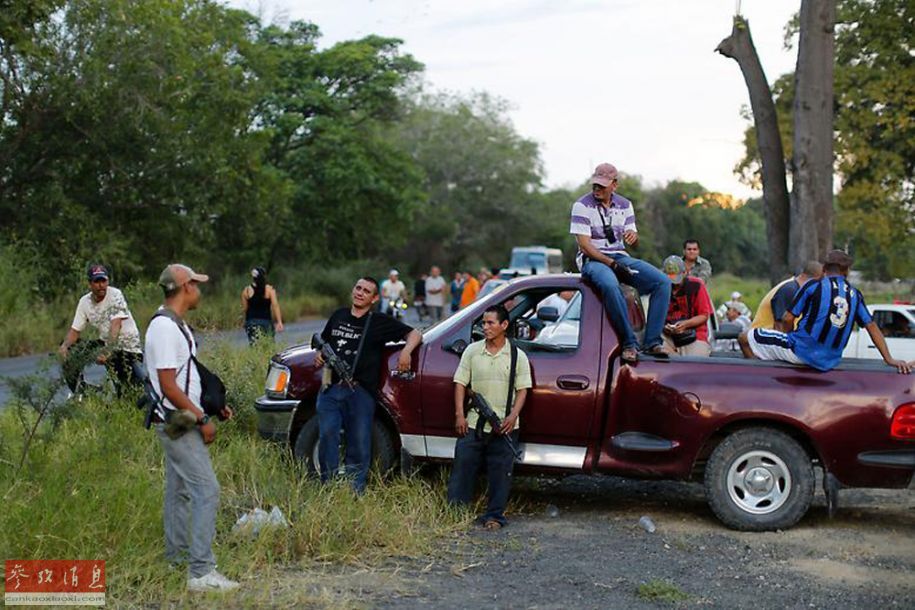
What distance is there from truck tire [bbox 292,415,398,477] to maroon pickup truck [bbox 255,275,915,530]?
0.01 metres

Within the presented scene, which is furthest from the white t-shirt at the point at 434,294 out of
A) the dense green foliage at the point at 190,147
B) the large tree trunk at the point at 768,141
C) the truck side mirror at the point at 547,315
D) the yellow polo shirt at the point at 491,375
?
the yellow polo shirt at the point at 491,375

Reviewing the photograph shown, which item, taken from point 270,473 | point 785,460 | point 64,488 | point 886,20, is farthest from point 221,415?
point 886,20

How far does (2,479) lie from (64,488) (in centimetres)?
70

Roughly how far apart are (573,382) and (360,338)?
1.58m

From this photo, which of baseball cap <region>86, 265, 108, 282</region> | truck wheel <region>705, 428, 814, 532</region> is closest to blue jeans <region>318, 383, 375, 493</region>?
truck wheel <region>705, 428, 814, 532</region>

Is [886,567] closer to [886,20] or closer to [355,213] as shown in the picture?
[886,20]

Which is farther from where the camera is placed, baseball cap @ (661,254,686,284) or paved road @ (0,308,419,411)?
Answer: paved road @ (0,308,419,411)

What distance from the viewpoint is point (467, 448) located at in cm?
891

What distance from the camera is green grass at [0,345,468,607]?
692 cm

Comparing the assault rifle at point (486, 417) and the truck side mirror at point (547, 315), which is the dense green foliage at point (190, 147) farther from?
the assault rifle at point (486, 417)

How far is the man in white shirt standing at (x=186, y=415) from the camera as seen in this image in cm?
674

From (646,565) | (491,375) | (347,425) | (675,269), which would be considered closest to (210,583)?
(347,425)

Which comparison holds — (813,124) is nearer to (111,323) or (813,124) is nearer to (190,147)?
(111,323)

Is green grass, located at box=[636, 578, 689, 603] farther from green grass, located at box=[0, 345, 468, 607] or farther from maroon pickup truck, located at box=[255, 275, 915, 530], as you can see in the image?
maroon pickup truck, located at box=[255, 275, 915, 530]
